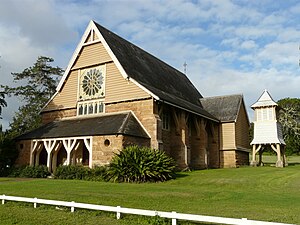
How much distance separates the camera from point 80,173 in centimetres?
2125

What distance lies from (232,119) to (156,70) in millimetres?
8923

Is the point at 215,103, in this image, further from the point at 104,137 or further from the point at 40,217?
the point at 40,217

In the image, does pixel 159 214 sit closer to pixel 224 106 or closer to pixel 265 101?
pixel 265 101

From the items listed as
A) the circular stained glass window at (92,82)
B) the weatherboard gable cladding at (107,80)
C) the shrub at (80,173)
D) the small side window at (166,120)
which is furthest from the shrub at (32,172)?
the small side window at (166,120)

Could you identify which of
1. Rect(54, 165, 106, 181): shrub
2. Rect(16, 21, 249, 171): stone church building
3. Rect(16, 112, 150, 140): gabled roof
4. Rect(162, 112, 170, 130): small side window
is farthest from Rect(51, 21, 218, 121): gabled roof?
Rect(54, 165, 106, 181): shrub

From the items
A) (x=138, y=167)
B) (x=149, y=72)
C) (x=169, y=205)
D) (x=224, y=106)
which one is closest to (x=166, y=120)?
(x=149, y=72)

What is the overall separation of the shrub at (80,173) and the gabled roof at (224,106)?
16502 millimetres

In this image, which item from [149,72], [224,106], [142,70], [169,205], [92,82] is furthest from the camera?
[224,106]

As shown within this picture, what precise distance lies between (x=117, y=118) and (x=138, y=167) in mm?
6168

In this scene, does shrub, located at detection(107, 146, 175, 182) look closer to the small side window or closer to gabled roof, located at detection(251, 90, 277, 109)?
the small side window

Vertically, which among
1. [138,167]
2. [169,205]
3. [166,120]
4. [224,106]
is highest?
[224,106]

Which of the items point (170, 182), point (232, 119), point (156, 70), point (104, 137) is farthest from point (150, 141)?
point (232, 119)

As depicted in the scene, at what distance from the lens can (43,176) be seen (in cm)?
2361

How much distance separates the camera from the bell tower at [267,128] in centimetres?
2965
